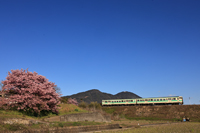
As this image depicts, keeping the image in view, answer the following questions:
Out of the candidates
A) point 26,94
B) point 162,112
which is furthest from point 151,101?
point 26,94

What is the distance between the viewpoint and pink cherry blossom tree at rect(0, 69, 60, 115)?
21.5m

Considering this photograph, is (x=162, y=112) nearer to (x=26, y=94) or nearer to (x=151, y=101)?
(x=151, y=101)

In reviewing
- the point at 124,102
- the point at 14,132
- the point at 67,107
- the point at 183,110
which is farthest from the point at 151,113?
the point at 14,132

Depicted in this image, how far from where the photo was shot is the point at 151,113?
2361 inches

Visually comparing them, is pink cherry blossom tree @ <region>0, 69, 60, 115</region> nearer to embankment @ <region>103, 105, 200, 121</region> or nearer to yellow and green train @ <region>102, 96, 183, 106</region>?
embankment @ <region>103, 105, 200, 121</region>

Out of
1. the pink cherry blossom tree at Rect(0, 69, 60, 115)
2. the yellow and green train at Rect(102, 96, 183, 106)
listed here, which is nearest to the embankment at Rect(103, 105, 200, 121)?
the yellow and green train at Rect(102, 96, 183, 106)

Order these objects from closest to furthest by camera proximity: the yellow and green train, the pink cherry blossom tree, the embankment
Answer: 1. the pink cherry blossom tree
2. the embankment
3. the yellow and green train

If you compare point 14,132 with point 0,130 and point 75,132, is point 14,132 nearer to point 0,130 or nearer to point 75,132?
point 0,130

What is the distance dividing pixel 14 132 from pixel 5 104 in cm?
898

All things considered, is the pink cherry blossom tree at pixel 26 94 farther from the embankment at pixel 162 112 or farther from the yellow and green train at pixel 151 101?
the yellow and green train at pixel 151 101

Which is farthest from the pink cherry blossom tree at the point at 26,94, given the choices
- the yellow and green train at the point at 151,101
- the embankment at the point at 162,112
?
the yellow and green train at the point at 151,101

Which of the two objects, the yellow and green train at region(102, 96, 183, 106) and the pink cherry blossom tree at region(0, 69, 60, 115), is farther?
the yellow and green train at region(102, 96, 183, 106)

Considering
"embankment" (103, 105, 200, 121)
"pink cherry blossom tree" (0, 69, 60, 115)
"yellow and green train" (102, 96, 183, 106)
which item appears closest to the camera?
"pink cherry blossom tree" (0, 69, 60, 115)

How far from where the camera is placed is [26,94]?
71.4 ft
